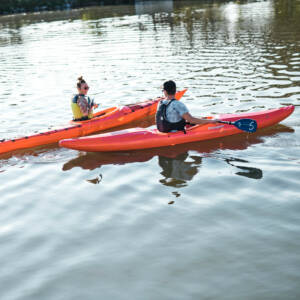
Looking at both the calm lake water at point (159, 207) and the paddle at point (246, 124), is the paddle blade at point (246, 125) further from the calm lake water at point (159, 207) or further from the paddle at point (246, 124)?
the calm lake water at point (159, 207)

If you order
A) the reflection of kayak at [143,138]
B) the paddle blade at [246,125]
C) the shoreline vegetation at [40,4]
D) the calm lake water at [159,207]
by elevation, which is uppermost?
the shoreline vegetation at [40,4]

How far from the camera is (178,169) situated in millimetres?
6941

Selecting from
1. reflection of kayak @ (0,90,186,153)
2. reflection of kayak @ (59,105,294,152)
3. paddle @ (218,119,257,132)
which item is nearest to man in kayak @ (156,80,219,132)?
reflection of kayak @ (59,105,294,152)

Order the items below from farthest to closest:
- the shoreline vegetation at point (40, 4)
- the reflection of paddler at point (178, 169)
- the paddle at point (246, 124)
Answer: the shoreline vegetation at point (40, 4)
the paddle at point (246, 124)
the reflection of paddler at point (178, 169)

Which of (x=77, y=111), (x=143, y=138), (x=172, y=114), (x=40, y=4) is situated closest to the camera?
(x=172, y=114)

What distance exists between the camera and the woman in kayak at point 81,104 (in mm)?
8523

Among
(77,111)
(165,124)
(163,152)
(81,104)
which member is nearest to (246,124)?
(165,124)

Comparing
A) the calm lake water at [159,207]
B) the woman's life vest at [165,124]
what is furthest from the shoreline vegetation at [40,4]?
the woman's life vest at [165,124]

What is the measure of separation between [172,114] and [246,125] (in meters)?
1.42

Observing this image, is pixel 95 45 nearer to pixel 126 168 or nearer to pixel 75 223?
pixel 126 168

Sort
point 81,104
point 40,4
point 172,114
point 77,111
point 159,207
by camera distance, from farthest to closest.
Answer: point 40,4, point 77,111, point 81,104, point 172,114, point 159,207

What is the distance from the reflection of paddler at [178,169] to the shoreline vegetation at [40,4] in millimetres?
44042

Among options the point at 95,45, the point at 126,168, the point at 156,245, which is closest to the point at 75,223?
the point at 156,245

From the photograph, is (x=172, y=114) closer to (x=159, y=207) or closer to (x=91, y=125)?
(x=91, y=125)
